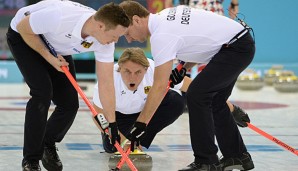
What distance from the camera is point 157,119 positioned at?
4.55 m

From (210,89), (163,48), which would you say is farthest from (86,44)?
(210,89)

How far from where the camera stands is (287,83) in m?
9.58

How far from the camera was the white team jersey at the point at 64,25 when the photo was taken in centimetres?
361

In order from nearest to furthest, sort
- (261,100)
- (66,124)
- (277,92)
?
(66,124) → (261,100) → (277,92)

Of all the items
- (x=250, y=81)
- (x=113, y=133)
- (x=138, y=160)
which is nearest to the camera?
(x=113, y=133)

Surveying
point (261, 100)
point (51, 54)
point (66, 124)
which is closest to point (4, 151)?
point (66, 124)

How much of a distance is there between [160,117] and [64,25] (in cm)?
117

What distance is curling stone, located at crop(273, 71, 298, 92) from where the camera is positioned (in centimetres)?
958

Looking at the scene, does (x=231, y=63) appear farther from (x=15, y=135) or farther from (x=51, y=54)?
(x=15, y=135)

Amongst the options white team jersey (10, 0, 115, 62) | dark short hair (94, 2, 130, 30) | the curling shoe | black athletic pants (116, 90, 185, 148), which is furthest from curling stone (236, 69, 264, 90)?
dark short hair (94, 2, 130, 30)

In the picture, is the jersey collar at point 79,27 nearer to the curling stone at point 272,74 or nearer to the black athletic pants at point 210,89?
the black athletic pants at point 210,89

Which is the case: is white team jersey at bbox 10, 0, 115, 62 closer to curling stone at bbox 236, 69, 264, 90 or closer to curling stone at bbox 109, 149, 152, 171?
curling stone at bbox 109, 149, 152, 171

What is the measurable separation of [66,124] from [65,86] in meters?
0.24

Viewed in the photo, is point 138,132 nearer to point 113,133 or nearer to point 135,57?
point 113,133
